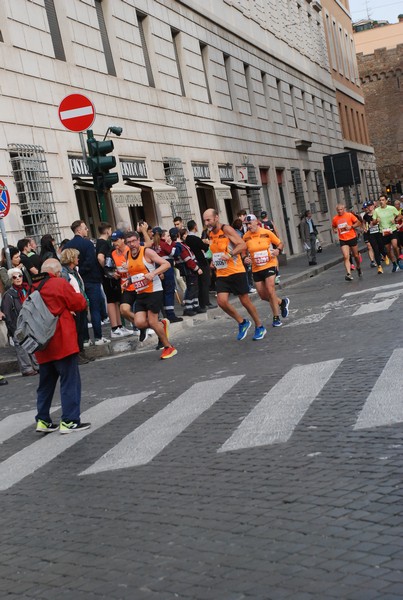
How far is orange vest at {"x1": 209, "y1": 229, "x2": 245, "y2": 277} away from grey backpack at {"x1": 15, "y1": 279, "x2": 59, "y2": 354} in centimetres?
545

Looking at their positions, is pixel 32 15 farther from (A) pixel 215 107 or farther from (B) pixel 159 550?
(B) pixel 159 550

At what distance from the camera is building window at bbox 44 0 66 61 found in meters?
21.6

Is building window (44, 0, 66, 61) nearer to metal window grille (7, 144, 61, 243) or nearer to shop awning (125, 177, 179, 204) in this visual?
metal window grille (7, 144, 61, 243)

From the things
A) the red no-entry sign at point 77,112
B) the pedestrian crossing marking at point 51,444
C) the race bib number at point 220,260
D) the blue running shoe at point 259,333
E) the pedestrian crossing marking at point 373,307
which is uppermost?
the red no-entry sign at point 77,112

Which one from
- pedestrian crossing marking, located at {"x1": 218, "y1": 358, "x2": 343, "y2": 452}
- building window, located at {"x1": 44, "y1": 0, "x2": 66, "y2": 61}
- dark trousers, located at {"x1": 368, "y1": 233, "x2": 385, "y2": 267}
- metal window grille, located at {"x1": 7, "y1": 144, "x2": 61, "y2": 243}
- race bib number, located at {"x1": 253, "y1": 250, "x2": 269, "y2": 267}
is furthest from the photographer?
dark trousers, located at {"x1": 368, "y1": 233, "x2": 385, "y2": 267}

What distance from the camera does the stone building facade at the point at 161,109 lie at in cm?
1978

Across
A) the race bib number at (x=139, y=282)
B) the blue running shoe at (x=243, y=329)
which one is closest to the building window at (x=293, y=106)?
the blue running shoe at (x=243, y=329)

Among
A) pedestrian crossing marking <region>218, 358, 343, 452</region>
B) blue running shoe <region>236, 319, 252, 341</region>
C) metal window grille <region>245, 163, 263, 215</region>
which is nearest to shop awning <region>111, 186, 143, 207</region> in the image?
blue running shoe <region>236, 319, 252, 341</region>

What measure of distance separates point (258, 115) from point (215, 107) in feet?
20.8

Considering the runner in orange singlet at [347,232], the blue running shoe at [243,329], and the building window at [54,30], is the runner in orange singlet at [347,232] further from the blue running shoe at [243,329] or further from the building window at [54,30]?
the blue running shoe at [243,329]

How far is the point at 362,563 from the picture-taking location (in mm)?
4688

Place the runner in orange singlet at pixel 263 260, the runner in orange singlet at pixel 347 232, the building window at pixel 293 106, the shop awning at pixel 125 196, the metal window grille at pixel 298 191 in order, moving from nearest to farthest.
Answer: the runner in orange singlet at pixel 263 260
the shop awning at pixel 125 196
the runner in orange singlet at pixel 347 232
the metal window grille at pixel 298 191
the building window at pixel 293 106

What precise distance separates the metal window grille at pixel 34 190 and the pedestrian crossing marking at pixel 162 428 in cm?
903

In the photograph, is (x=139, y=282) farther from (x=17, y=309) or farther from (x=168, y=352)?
(x=17, y=309)
